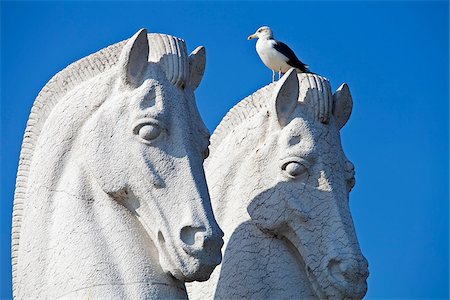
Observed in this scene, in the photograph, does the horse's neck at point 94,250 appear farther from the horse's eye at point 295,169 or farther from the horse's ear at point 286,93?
the horse's ear at point 286,93

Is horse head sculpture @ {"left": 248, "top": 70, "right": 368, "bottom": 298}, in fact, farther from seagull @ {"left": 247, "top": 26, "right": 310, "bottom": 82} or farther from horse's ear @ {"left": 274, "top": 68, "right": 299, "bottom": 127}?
seagull @ {"left": 247, "top": 26, "right": 310, "bottom": 82}

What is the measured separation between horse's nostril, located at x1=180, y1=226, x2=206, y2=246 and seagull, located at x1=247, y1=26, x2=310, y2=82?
273cm

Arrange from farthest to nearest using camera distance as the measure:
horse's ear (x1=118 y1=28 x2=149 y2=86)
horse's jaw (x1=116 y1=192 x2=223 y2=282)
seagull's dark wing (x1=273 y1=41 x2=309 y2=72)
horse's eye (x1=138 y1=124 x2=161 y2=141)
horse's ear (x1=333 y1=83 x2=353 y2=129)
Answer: seagull's dark wing (x1=273 y1=41 x2=309 y2=72), horse's ear (x1=333 y1=83 x2=353 y2=129), horse's ear (x1=118 y1=28 x2=149 y2=86), horse's eye (x1=138 y1=124 x2=161 y2=141), horse's jaw (x1=116 y1=192 x2=223 y2=282)

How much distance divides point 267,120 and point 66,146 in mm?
1961

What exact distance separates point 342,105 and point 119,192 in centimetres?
249

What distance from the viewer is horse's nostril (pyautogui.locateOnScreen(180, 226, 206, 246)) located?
801 cm

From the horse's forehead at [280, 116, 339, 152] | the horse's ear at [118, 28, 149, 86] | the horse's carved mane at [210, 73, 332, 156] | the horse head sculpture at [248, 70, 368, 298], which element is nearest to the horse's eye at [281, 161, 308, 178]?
the horse head sculpture at [248, 70, 368, 298]

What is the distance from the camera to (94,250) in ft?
26.7

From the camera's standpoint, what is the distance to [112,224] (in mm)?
8227

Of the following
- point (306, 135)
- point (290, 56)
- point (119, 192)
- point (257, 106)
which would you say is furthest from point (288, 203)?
point (119, 192)

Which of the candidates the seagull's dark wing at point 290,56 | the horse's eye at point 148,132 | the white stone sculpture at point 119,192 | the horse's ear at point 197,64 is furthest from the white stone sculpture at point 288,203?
the horse's eye at point 148,132

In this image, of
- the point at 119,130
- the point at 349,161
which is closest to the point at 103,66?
the point at 119,130

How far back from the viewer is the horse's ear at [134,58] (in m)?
8.46

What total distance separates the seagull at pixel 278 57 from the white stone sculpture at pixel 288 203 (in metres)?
0.54
